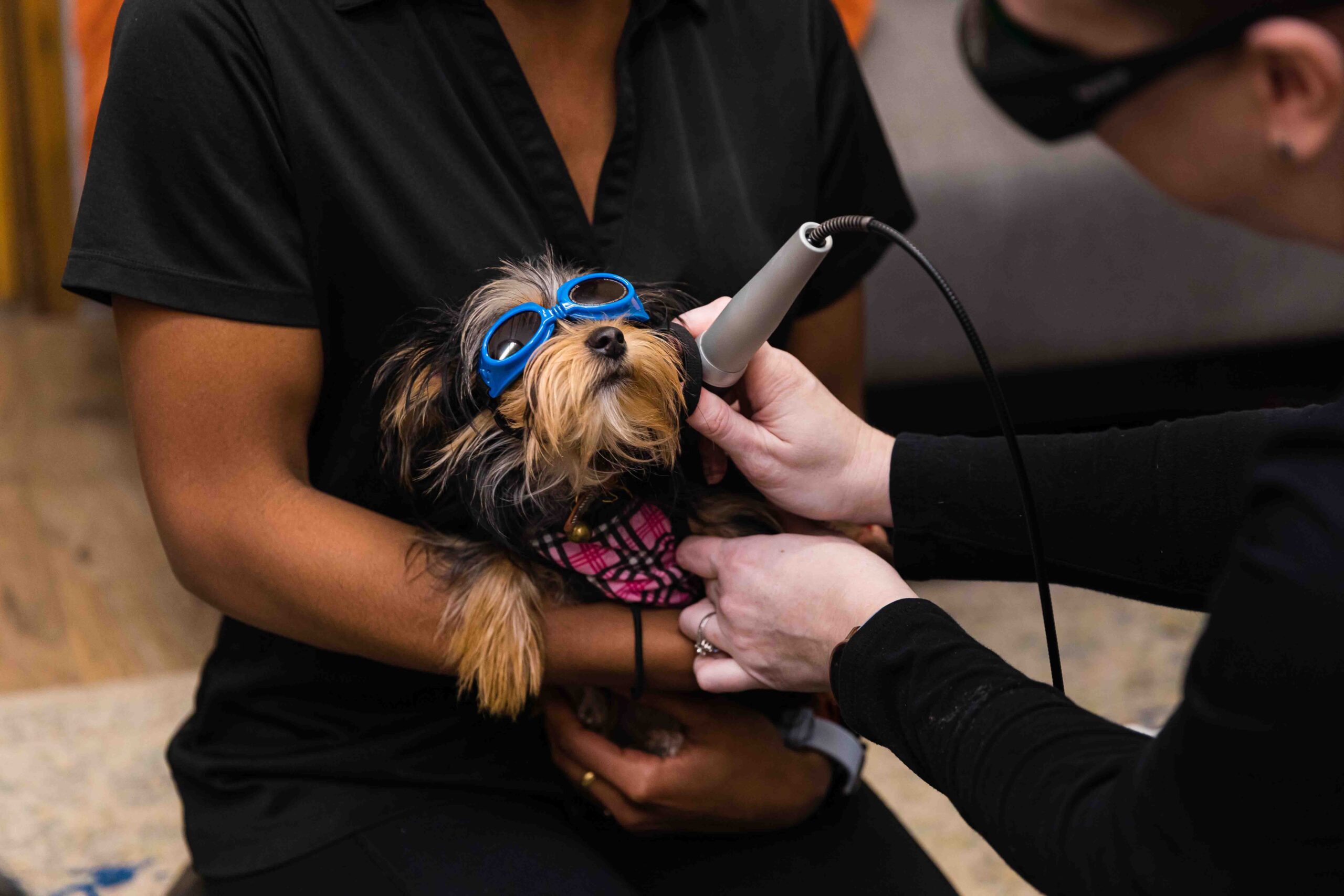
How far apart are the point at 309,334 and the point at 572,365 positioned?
247 millimetres

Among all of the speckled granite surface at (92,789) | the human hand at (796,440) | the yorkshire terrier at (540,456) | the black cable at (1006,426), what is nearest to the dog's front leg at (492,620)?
the yorkshire terrier at (540,456)

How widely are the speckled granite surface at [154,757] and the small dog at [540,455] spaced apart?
94cm

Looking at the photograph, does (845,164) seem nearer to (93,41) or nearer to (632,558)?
(632,558)

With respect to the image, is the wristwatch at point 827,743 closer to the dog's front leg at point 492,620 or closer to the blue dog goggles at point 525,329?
the dog's front leg at point 492,620

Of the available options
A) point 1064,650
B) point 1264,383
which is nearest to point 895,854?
point 1064,650

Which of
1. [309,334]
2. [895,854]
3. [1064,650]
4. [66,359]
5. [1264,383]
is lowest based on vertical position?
[66,359]

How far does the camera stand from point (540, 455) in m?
0.95

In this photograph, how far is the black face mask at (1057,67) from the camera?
608 mm

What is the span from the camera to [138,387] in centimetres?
99

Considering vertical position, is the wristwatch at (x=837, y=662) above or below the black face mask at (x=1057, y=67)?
below

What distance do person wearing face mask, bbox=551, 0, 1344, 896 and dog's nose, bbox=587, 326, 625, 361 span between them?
4.1 inches

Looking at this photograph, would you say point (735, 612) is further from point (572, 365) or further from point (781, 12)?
point (781, 12)

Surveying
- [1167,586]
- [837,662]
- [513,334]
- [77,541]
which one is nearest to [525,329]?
[513,334]

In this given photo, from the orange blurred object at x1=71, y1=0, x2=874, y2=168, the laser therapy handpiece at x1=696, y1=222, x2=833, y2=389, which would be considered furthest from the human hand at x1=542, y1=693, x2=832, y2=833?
the orange blurred object at x1=71, y1=0, x2=874, y2=168
